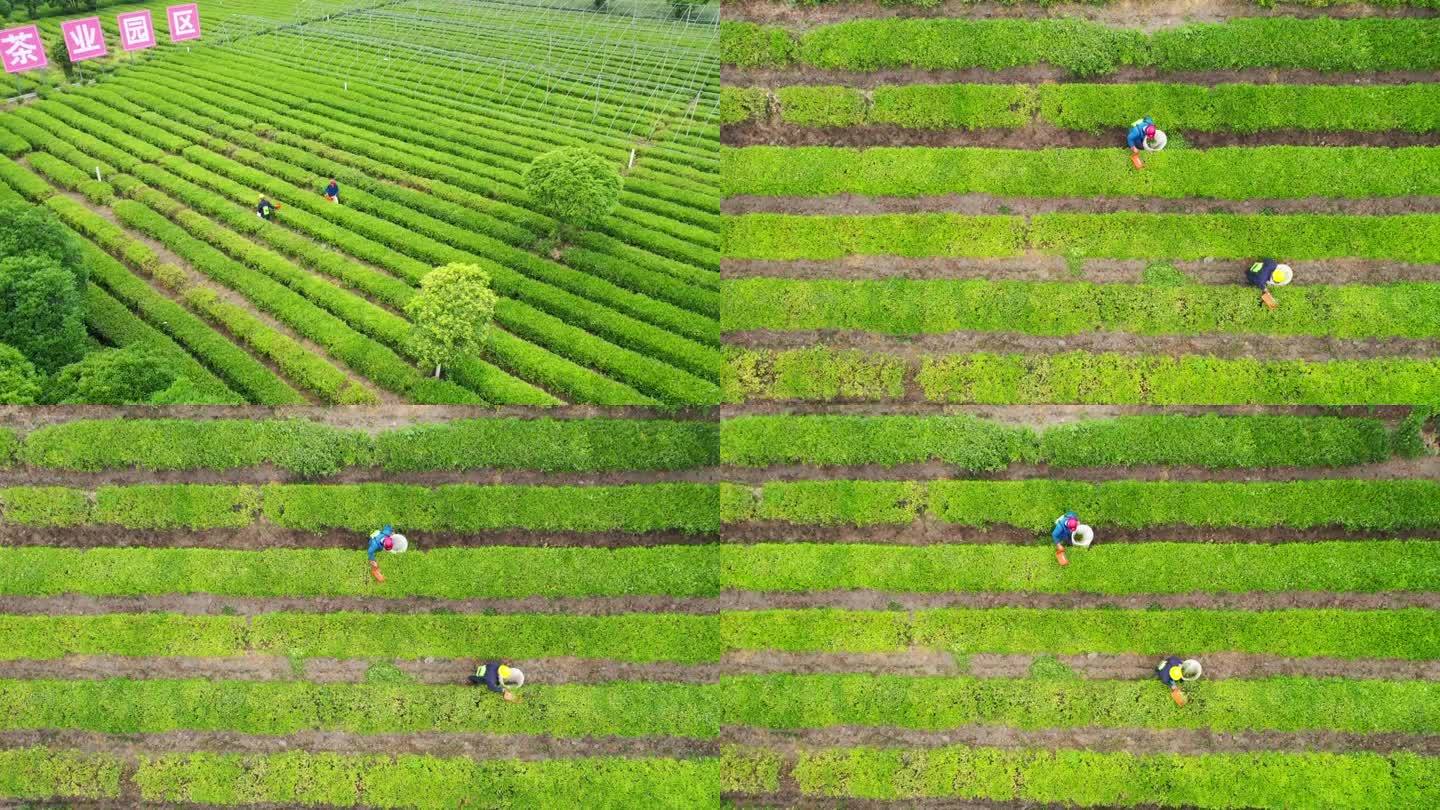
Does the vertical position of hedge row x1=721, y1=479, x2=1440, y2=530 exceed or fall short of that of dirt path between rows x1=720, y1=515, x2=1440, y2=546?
it exceeds it

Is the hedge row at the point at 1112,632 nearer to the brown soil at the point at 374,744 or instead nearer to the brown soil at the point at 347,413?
the brown soil at the point at 374,744

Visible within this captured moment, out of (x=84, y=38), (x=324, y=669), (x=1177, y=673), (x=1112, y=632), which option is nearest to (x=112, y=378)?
(x=324, y=669)

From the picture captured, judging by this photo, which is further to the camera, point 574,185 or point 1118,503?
point 574,185

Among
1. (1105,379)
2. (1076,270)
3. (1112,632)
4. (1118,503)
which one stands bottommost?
(1112,632)

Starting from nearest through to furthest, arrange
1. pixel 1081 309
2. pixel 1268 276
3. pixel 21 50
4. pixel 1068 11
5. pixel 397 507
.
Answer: pixel 1268 276 < pixel 1081 309 < pixel 397 507 < pixel 1068 11 < pixel 21 50

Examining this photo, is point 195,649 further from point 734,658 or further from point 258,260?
point 734,658

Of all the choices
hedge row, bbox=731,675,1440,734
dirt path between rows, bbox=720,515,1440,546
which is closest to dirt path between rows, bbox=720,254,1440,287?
dirt path between rows, bbox=720,515,1440,546

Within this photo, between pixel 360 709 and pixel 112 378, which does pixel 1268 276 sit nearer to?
pixel 360 709

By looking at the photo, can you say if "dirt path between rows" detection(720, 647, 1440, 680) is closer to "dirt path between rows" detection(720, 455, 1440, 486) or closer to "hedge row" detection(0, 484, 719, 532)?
"hedge row" detection(0, 484, 719, 532)
